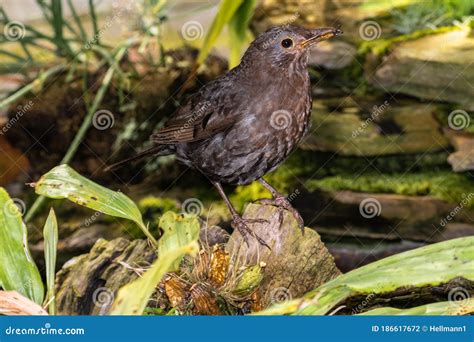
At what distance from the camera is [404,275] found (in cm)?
270

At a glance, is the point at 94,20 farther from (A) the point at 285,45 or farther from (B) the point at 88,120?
(A) the point at 285,45

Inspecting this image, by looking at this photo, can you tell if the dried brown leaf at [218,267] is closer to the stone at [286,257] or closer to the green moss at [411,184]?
the stone at [286,257]

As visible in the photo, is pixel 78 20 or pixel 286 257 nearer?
pixel 286 257

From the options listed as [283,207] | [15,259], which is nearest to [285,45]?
[283,207]

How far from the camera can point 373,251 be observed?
14.2 feet

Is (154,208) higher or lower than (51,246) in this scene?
lower

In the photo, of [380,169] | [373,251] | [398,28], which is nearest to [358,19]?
[398,28]

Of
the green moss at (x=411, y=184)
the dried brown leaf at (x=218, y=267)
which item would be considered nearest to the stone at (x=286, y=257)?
the dried brown leaf at (x=218, y=267)

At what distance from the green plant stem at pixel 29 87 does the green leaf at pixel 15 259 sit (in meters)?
1.40

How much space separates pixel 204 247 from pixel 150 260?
1.68 ft

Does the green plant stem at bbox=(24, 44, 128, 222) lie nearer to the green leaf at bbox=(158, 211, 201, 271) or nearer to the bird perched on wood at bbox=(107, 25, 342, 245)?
the bird perched on wood at bbox=(107, 25, 342, 245)

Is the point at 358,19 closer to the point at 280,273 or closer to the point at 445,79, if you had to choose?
the point at 445,79

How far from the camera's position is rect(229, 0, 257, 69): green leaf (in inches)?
168

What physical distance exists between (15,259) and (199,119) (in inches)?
36.1
